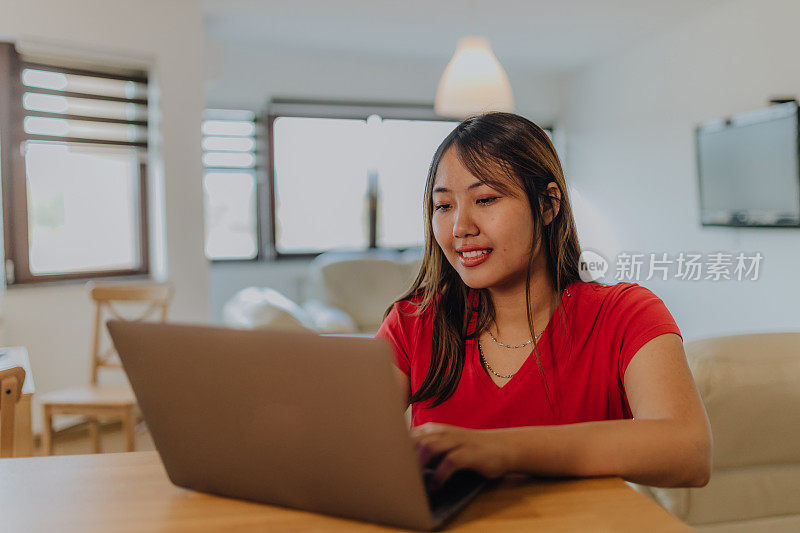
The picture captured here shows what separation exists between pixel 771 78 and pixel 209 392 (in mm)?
4438

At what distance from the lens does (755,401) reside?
1.21 metres

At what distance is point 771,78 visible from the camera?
4.21m

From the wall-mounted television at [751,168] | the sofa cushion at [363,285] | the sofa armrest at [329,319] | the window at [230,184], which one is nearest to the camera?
the wall-mounted television at [751,168]

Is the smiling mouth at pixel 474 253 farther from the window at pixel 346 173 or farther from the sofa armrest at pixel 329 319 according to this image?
the window at pixel 346 173

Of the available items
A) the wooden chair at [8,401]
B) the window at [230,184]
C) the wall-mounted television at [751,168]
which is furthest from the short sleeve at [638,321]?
the window at [230,184]

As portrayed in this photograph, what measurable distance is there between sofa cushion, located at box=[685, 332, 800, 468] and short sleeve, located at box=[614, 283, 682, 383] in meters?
0.30

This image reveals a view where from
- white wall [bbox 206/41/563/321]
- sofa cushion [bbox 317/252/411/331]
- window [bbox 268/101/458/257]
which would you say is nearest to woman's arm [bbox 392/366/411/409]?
sofa cushion [bbox 317/252/411/331]

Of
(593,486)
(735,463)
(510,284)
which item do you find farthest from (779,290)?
(593,486)

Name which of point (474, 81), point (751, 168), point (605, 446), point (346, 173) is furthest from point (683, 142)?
point (605, 446)

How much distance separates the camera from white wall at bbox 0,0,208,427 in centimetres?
376

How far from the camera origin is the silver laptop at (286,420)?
598 millimetres

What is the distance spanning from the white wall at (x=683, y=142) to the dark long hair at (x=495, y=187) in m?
3.52

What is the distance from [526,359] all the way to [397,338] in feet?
0.73

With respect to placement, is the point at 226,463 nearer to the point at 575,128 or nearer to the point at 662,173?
the point at 662,173
